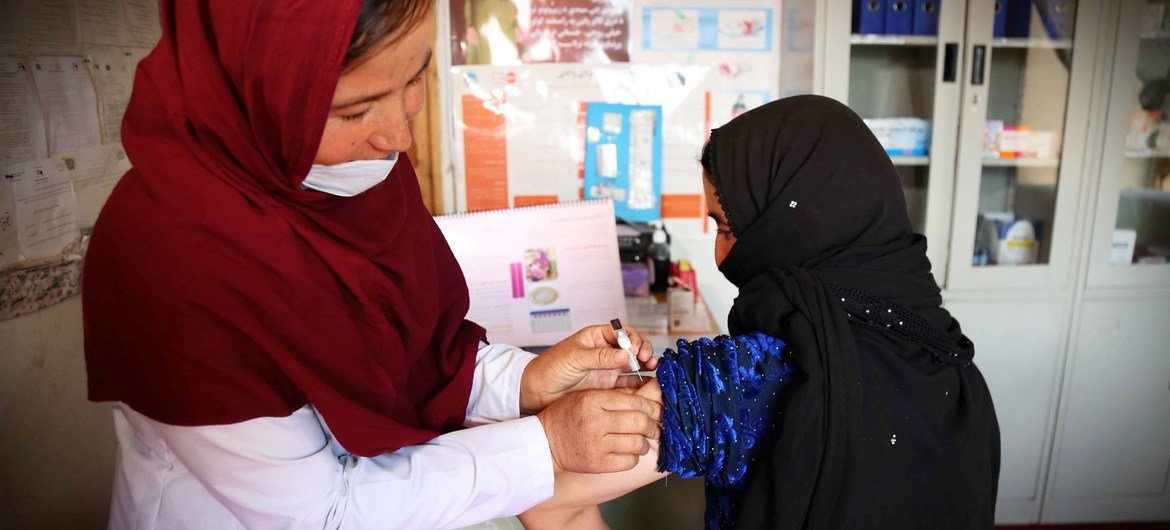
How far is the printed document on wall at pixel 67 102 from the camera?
4.82 ft

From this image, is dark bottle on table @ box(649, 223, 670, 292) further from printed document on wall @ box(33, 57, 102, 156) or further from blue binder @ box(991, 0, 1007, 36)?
printed document on wall @ box(33, 57, 102, 156)

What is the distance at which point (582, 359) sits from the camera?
3.66 feet

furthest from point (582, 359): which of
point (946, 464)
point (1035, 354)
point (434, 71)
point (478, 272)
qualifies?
point (1035, 354)

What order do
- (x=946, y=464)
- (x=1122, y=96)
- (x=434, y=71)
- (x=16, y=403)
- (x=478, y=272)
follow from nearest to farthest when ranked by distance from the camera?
(x=946, y=464) → (x=16, y=403) → (x=478, y=272) → (x=1122, y=96) → (x=434, y=71)

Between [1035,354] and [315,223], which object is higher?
[315,223]

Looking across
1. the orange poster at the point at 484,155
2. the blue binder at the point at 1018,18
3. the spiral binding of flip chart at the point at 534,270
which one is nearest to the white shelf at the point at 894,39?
the blue binder at the point at 1018,18

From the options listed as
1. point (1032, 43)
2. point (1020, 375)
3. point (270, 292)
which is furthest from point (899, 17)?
point (270, 292)

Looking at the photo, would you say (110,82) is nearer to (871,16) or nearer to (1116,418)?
(871,16)

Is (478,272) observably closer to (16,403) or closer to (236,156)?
(16,403)

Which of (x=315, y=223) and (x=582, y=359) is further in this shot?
(x=582, y=359)

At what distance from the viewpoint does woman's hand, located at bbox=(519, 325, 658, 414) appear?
43.5 inches

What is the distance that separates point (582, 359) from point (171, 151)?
0.62 m

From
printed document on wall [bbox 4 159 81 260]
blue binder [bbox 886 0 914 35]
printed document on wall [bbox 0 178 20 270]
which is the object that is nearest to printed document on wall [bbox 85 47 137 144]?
printed document on wall [bbox 4 159 81 260]

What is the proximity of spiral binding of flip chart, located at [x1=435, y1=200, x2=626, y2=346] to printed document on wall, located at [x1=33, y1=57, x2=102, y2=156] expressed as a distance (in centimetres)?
85
